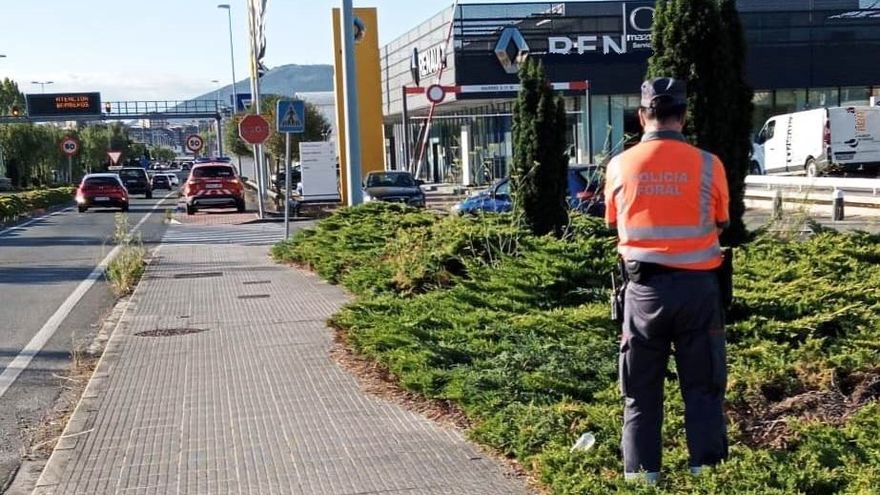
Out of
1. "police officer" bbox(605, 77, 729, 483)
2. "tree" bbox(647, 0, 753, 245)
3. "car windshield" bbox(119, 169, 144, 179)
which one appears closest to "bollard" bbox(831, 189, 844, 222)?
"tree" bbox(647, 0, 753, 245)

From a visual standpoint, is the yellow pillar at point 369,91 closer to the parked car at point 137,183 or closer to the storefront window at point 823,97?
the storefront window at point 823,97

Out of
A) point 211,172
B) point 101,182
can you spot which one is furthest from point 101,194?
point 211,172

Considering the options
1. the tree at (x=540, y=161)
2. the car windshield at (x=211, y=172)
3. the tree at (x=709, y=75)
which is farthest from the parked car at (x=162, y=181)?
the tree at (x=709, y=75)

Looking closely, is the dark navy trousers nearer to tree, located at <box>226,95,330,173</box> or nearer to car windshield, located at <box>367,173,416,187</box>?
car windshield, located at <box>367,173,416,187</box>

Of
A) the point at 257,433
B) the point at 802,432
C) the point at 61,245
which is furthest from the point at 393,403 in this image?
the point at 61,245

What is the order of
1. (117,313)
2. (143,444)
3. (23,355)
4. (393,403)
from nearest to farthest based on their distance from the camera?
1. (143,444)
2. (393,403)
3. (23,355)
4. (117,313)

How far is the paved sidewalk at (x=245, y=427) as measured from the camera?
5.37 m

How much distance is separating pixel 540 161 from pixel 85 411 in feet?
20.7

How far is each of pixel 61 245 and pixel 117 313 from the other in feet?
38.4

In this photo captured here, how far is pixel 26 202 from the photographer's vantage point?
37.8 meters

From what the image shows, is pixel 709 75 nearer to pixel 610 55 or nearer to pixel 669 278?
pixel 669 278

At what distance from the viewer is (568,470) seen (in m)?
4.88

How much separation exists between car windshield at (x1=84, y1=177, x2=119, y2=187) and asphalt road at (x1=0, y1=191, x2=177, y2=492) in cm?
742

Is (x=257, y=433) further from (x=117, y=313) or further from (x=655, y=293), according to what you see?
(x=117, y=313)
